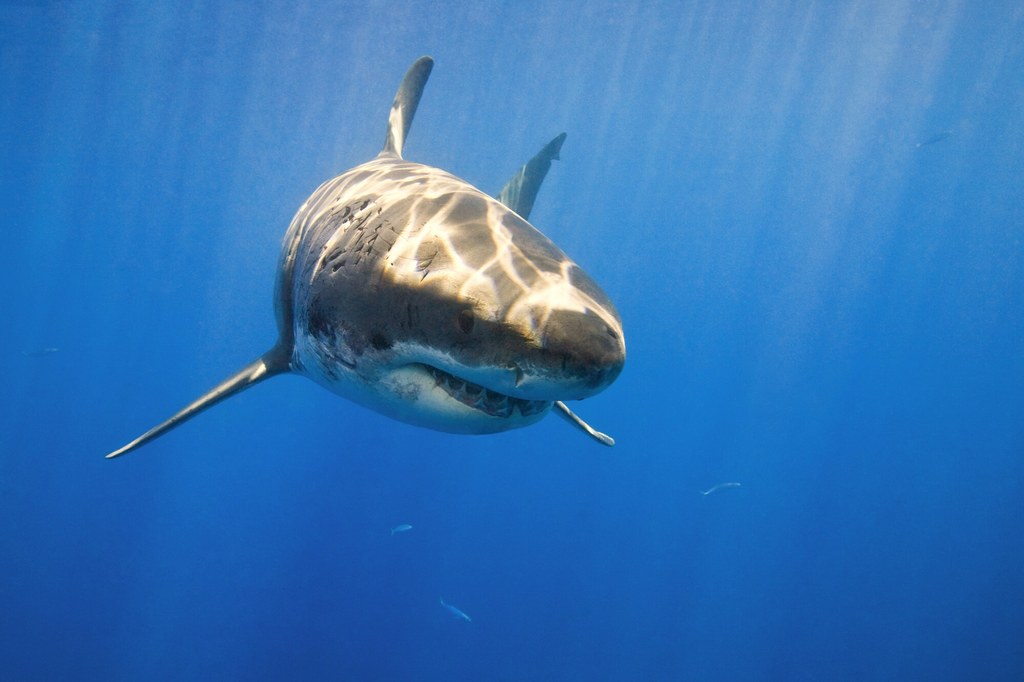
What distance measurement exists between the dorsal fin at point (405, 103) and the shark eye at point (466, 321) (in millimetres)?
3866

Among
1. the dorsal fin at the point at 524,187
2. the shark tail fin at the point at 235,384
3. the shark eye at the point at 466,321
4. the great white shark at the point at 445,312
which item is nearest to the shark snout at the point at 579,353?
the great white shark at the point at 445,312

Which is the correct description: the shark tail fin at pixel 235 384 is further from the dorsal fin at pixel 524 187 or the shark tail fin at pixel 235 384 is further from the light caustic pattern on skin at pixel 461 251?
the dorsal fin at pixel 524 187

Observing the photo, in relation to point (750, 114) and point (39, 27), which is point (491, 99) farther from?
point (39, 27)

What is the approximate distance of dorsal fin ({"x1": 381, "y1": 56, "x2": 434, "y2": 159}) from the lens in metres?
5.10

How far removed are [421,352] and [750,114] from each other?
1387 inches

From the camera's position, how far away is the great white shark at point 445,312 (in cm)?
150

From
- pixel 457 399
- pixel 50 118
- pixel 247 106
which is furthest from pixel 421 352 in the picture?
pixel 50 118

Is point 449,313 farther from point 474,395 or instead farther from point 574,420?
point 574,420

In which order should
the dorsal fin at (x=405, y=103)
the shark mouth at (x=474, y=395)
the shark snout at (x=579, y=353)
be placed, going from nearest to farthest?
the shark snout at (x=579, y=353)
the shark mouth at (x=474, y=395)
the dorsal fin at (x=405, y=103)

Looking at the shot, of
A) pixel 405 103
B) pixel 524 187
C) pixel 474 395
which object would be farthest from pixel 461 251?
pixel 405 103

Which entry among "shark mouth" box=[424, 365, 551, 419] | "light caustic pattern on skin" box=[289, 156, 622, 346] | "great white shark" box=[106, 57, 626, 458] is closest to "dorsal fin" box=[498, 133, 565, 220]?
"great white shark" box=[106, 57, 626, 458]

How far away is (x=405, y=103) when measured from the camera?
5.24 m

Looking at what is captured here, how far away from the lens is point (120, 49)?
67.9 feet

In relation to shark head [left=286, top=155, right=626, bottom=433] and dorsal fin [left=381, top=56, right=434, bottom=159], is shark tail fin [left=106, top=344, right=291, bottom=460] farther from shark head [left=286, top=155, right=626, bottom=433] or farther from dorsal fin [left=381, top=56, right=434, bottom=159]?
dorsal fin [left=381, top=56, right=434, bottom=159]
